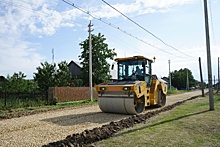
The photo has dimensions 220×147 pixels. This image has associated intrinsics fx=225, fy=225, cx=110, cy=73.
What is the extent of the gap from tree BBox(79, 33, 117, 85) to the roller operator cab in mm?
19260

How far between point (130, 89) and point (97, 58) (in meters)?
23.3

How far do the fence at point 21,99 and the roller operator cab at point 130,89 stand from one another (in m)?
7.09

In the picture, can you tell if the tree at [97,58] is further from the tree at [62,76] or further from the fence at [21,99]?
the fence at [21,99]

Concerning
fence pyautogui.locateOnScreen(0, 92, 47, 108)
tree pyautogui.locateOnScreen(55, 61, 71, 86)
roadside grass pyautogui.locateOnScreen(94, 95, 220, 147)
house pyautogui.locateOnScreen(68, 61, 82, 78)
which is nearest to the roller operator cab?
roadside grass pyautogui.locateOnScreen(94, 95, 220, 147)

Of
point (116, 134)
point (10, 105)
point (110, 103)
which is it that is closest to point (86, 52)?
point (10, 105)

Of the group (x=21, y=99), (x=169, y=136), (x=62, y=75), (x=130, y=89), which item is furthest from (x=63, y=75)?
(x=169, y=136)

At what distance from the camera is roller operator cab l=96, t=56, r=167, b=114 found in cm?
1031

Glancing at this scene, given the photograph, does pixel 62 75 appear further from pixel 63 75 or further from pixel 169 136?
pixel 169 136

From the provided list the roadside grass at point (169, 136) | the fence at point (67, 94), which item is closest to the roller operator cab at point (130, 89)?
the roadside grass at point (169, 136)

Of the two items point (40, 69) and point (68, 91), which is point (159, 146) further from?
point (40, 69)

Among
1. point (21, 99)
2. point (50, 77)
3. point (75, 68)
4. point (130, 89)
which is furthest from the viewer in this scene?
point (75, 68)

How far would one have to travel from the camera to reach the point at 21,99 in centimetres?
1641

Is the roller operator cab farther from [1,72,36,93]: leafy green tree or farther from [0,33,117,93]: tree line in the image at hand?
[1,72,36,93]: leafy green tree

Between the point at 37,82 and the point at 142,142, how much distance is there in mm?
23933
